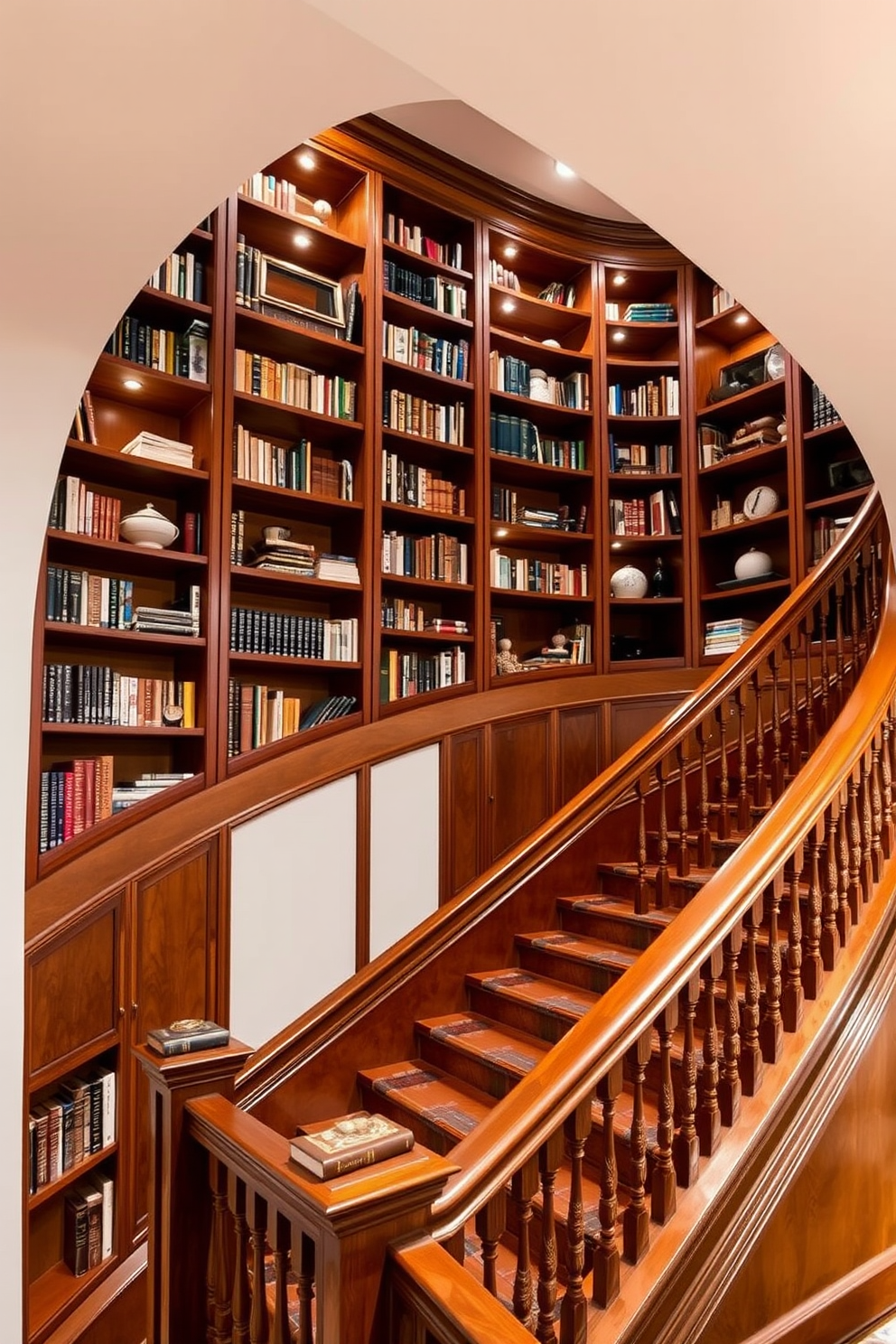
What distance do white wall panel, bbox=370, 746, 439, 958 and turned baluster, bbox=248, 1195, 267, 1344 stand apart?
2024 millimetres

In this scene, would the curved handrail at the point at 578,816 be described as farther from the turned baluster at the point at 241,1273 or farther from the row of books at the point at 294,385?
the row of books at the point at 294,385

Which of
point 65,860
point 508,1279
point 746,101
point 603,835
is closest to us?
point 746,101

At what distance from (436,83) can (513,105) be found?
14 cm

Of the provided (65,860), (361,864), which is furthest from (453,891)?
(65,860)

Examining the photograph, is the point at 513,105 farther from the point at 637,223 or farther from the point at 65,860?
the point at 637,223

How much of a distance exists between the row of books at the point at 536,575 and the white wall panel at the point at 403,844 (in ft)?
3.34

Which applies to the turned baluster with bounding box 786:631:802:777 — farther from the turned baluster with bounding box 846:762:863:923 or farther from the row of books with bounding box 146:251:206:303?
the row of books with bounding box 146:251:206:303

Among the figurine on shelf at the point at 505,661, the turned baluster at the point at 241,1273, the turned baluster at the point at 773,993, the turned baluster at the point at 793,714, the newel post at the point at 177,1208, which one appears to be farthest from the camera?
the figurine on shelf at the point at 505,661

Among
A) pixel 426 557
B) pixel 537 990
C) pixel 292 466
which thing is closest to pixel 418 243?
pixel 292 466

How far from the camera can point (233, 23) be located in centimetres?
156

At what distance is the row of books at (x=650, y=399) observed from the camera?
5.10 metres

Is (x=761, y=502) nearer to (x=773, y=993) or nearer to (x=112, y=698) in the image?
(x=773, y=993)

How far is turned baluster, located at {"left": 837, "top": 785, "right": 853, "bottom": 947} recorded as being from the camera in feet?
9.18

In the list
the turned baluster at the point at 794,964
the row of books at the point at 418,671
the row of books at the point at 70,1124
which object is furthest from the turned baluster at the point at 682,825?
the row of books at the point at 70,1124
